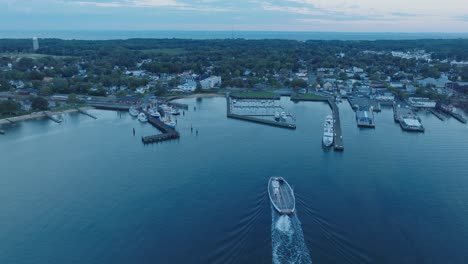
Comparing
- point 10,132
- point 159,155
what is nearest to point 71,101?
point 10,132

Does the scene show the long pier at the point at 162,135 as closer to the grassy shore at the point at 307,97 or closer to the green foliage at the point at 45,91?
the grassy shore at the point at 307,97

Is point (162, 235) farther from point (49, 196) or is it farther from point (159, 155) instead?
point (159, 155)

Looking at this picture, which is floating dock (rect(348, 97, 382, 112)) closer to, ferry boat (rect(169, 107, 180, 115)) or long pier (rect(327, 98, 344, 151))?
long pier (rect(327, 98, 344, 151))

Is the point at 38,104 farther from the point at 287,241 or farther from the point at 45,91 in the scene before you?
the point at 287,241

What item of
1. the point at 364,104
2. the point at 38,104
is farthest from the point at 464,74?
the point at 38,104

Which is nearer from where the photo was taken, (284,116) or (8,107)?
(284,116)

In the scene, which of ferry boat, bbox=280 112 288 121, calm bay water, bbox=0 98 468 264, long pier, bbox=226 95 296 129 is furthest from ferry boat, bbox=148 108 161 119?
ferry boat, bbox=280 112 288 121

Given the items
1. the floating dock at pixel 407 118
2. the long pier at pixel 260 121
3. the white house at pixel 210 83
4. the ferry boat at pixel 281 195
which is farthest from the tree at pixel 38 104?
the floating dock at pixel 407 118
